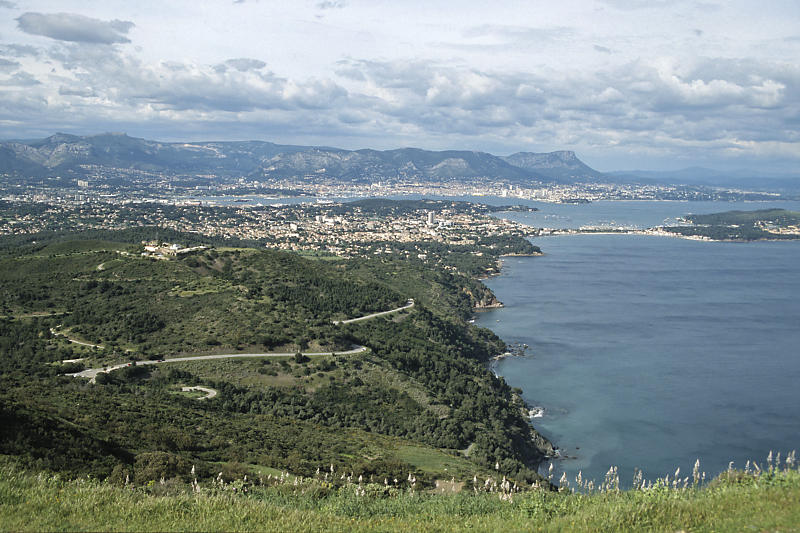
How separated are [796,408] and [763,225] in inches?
5316

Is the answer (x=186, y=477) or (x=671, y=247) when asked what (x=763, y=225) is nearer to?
(x=671, y=247)

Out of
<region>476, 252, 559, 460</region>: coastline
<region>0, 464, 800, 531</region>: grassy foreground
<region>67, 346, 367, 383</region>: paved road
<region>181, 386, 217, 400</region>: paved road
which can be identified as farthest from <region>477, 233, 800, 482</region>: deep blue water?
<region>0, 464, 800, 531</region>: grassy foreground

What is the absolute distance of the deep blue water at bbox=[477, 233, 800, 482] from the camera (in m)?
32.9

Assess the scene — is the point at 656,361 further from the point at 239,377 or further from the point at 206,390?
the point at 206,390

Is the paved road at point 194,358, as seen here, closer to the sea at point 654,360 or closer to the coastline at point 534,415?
the coastline at point 534,415

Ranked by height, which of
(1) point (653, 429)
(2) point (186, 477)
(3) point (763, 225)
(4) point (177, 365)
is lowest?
(1) point (653, 429)

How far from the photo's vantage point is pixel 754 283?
81.9 m

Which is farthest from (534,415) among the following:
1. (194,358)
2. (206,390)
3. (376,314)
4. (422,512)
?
(422,512)

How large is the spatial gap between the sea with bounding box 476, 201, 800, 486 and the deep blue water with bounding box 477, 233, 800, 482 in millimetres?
110

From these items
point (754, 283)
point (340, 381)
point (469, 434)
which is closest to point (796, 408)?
point (469, 434)

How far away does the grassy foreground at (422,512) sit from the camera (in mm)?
6875

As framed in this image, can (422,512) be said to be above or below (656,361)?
above

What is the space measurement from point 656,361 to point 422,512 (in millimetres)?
43567

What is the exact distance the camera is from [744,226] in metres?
149
